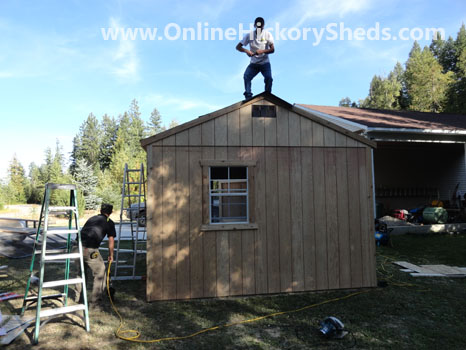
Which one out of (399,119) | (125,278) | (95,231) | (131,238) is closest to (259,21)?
(95,231)

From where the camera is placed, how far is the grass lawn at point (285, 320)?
13.5 ft

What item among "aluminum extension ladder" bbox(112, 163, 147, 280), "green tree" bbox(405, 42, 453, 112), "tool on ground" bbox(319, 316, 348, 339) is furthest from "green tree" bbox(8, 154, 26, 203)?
"green tree" bbox(405, 42, 453, 112)

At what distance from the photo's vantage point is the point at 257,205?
6172 mm

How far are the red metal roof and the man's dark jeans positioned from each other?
7.09 m

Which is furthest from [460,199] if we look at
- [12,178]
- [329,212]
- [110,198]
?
[12,178]

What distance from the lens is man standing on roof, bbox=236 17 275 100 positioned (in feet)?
22.1

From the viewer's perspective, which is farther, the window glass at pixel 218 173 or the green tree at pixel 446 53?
the green tree at pixel 446 53

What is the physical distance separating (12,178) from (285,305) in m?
48.9

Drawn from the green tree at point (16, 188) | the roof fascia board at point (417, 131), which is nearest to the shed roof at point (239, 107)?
the roof fascia board at point (417, 131)

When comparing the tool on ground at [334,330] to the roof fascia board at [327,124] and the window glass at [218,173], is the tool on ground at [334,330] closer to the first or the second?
the window glass at [218,173]

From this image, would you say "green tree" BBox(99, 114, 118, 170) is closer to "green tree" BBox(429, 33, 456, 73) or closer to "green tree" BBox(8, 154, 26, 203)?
"green tree" BBox(8, 154, 26, 203)

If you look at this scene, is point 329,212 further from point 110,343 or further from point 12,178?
point 12,178

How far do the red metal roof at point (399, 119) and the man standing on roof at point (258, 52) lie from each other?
23.4ft

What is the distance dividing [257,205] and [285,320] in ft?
6.80
